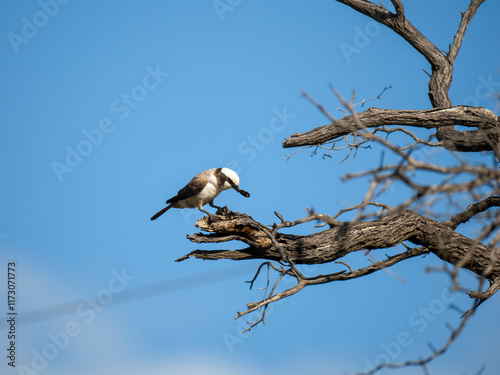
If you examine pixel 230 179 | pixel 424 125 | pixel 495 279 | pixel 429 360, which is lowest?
pixel 429 360

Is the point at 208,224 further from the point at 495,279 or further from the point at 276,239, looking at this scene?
the point at 495,279

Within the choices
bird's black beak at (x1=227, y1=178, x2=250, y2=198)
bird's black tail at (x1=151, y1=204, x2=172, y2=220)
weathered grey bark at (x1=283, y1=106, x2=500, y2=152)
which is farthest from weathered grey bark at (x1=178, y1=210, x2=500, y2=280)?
bird's black tail at (x1=151, y1=204, x2=172, y2=220)

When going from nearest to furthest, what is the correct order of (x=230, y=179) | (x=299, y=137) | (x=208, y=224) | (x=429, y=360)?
1. (x=429, y=360)
2. (x=208, y=224)
3. (x=299, y=137)
4. (x=230, y=179)

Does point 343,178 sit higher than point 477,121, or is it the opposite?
point 477,121

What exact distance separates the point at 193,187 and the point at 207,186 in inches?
6.7

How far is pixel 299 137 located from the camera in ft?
18.2

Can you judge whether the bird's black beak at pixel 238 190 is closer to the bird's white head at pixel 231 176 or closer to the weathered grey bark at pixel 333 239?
the bird's white head at pixel 231 176

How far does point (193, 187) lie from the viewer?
6633mm

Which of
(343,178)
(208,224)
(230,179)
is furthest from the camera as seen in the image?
(230,179)

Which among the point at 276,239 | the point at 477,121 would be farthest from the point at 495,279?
the point at 276,239

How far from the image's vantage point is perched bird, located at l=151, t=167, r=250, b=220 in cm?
654

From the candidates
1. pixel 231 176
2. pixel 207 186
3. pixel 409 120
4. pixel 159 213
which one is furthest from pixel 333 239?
pixel 159 213

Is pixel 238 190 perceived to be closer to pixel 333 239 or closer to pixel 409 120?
pixel 333 239

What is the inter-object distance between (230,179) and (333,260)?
1826 millimetres
